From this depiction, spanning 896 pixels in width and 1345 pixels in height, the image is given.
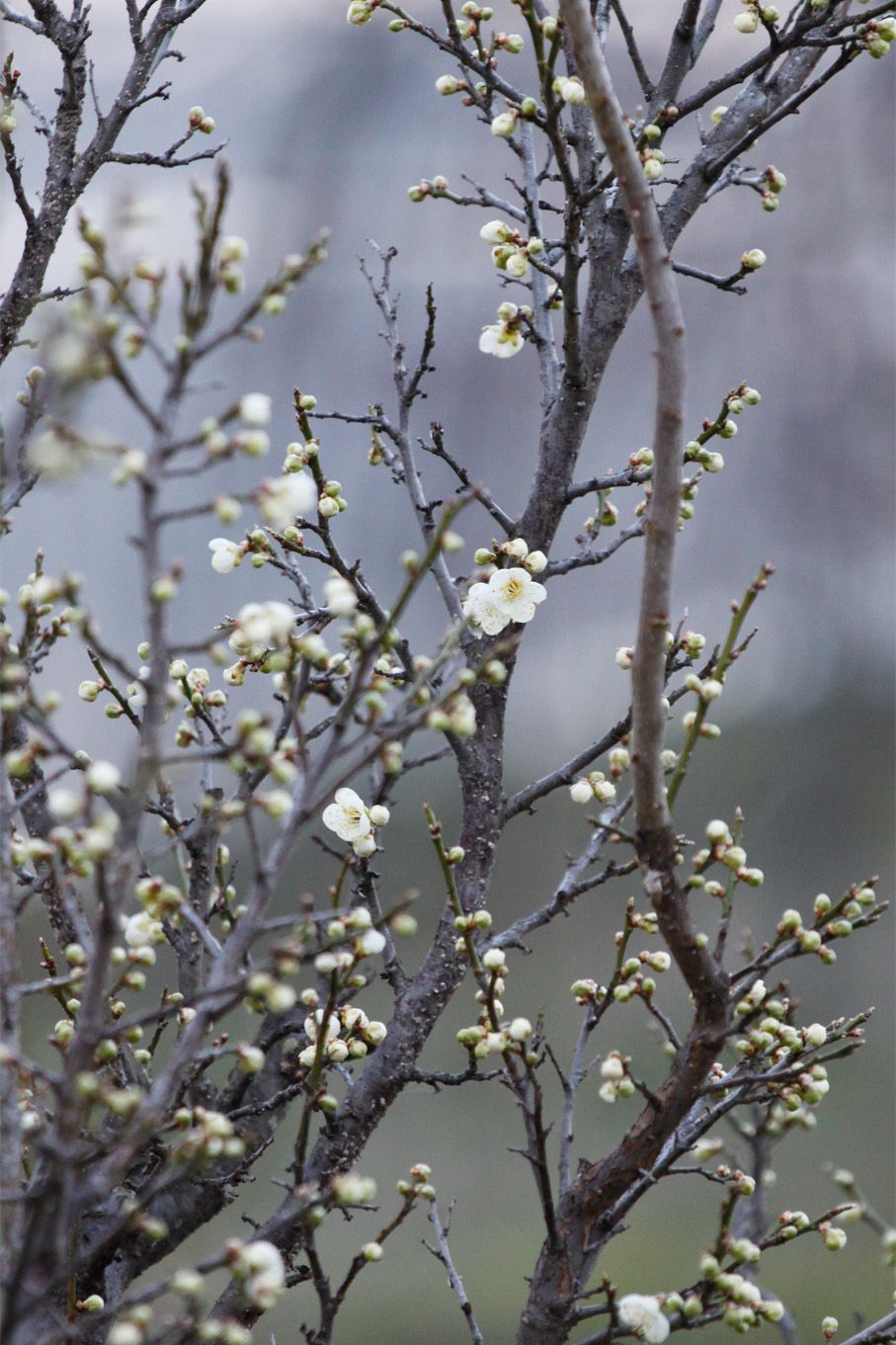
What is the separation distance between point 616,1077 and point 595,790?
0.98 feet

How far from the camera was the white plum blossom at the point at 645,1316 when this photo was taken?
100cm

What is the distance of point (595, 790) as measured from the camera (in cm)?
135

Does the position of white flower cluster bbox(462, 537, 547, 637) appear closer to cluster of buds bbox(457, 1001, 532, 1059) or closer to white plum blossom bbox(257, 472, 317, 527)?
cluster of buds bbox(457, 1001, 532, 1059)

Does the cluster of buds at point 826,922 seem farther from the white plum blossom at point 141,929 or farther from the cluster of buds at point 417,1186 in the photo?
the white plum blossom at point 141,929

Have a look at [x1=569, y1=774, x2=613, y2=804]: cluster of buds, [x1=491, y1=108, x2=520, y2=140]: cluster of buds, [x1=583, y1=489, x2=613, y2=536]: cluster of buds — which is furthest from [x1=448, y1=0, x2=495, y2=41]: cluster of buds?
[x1=569, y1=774, x2=613, y2=804]: cluster of buds

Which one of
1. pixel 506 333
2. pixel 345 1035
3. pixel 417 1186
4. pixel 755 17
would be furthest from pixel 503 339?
pixel 417 1186

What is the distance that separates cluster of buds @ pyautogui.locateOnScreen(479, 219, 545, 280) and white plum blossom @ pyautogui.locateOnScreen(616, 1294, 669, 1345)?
1.06m

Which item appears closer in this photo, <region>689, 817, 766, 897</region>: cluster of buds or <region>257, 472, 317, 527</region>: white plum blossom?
<region>257, 472, 317, 527</region>: white plum blossom

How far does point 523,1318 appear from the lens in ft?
3.95

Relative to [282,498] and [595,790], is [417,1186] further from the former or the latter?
[282,498]

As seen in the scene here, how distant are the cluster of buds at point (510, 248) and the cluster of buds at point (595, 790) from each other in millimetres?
587

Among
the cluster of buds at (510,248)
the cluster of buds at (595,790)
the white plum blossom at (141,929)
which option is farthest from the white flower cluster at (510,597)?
the white plum blossom at (141,929)

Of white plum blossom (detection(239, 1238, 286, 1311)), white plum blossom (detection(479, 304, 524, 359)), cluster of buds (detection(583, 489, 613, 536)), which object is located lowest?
white plum blossom (detection(239, 1238, 286, 1311))

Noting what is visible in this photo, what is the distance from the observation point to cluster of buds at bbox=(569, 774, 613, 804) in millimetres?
1329
